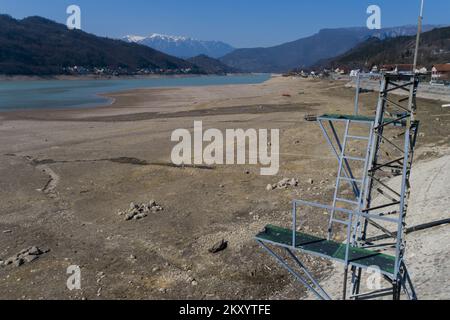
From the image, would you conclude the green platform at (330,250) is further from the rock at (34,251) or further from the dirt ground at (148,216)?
the rock at (34,251)

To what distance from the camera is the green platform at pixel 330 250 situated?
27.2 ft

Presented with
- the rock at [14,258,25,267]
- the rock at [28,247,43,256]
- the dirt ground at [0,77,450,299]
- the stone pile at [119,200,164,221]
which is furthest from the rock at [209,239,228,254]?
the rock at [14,258,25,267]

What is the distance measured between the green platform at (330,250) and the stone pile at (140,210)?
36.9ft

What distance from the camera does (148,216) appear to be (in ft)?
64.6

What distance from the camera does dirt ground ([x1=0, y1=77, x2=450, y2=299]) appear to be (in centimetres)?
1359

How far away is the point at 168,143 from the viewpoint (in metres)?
37.3

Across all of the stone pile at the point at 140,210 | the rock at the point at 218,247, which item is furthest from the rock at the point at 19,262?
the rock at the point at 218,247

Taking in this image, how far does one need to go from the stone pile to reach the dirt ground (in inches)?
19.1

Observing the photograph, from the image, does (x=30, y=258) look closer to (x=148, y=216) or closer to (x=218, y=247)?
(x=148, y=216)

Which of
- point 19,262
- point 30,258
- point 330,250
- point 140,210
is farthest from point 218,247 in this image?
point 19,262

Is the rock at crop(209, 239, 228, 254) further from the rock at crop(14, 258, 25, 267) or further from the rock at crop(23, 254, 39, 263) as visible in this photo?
the rock at crop(14, 258, 25, 267)
